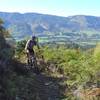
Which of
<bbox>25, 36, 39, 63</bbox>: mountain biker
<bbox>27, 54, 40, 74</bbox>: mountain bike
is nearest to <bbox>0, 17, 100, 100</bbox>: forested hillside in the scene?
<bbox>27, 54, 40, 74</bbox>: mountain bike

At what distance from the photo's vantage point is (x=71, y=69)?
15.2 metres

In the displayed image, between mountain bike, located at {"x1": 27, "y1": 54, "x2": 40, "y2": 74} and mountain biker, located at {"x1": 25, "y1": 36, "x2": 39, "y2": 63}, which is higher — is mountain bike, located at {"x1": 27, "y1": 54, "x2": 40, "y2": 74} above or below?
below

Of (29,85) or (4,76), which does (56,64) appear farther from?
(4,76)

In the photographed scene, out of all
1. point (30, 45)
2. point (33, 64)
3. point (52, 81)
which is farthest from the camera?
point (33, 64)

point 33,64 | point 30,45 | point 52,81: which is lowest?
point 52,81

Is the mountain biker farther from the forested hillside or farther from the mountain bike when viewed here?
the forested hillside

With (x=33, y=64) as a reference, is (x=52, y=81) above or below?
below

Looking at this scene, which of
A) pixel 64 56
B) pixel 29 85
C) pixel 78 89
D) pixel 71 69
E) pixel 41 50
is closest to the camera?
pixel 78 89

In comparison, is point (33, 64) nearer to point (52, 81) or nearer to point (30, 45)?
point (30, 45)

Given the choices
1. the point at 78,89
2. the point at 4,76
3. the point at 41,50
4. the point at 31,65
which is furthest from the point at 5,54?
the point at 41,50

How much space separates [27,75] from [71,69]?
1.81 m

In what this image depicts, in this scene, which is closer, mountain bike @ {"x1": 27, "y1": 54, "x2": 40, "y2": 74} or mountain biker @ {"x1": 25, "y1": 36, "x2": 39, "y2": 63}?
mountain bike @ {"x1": 27, "y1": 54, "x2": 40, "y2": 74}

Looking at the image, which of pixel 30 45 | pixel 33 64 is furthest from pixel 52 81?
pixel 30 45

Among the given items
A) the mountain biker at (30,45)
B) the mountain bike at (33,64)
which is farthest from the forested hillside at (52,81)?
the mountain biker at (30,45)
